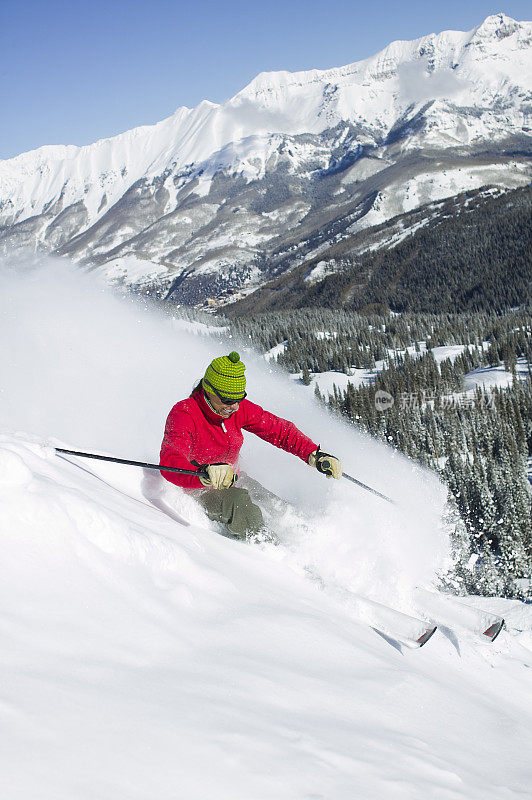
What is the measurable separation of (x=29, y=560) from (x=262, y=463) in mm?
10630

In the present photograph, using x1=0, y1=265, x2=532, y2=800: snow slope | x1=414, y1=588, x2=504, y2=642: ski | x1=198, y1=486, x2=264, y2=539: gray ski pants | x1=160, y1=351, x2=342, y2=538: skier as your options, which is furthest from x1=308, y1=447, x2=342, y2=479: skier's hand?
x1=414, y1=588, x2=504, y2=642: ski

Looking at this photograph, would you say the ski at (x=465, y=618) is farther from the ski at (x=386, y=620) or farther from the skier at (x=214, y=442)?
the skier at (x=214, y=442)

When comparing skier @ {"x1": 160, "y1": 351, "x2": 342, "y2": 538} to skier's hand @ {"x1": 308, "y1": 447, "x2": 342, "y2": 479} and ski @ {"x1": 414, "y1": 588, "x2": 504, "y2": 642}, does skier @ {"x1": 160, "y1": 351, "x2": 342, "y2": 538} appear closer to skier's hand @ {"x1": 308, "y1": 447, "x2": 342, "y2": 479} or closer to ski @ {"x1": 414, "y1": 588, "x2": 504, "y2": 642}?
skier's hand @ {"x1": 308, "y1": 447, "x2": 342, "y2": 479}

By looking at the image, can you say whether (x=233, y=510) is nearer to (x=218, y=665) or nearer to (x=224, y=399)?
(x=224, y=399)

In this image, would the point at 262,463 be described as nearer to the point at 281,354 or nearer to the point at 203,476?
the point at 203,476

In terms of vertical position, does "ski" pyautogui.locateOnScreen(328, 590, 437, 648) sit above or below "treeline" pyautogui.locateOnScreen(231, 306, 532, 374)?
below

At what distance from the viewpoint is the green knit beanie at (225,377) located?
23.8ft

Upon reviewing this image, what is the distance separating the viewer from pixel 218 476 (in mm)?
6504

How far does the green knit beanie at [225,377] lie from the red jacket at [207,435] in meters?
0.40

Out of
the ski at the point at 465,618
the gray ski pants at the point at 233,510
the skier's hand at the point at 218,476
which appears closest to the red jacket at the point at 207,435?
the skier's hand at the point at 218,476

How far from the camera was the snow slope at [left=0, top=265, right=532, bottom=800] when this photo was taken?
8.63ft

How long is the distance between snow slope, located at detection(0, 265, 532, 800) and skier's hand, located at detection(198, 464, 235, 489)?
2.11ft

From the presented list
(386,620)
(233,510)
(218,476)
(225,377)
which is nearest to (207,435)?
(225,377)

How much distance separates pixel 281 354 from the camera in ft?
402
